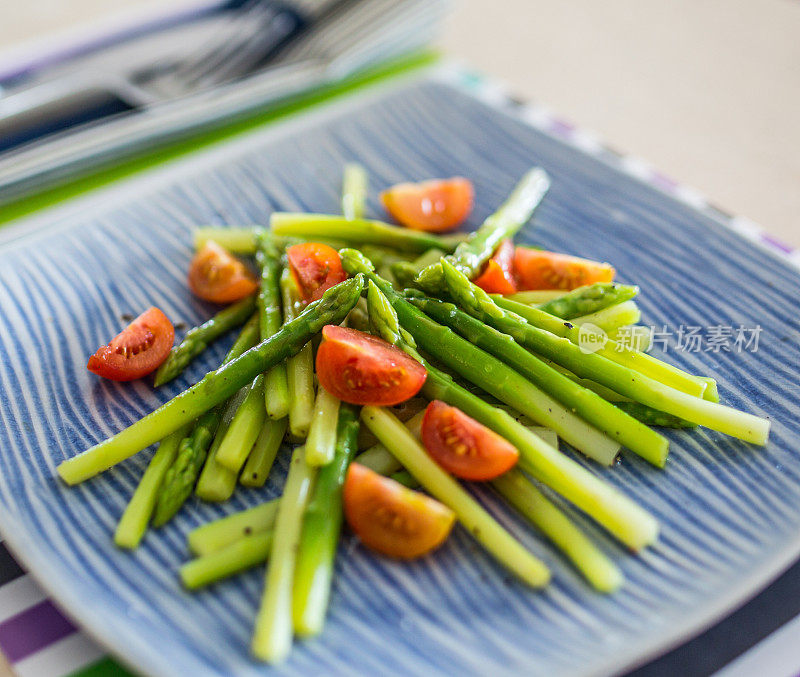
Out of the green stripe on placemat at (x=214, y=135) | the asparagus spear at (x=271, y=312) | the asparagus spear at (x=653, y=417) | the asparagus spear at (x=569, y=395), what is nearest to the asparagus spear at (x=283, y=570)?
the asparagus spear at (x=271, y=312)

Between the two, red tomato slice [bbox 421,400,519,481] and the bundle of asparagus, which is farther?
red tomato slice [bbox 421,400,519,481]

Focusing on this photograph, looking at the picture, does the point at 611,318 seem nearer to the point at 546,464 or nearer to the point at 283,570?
the point at 546,464

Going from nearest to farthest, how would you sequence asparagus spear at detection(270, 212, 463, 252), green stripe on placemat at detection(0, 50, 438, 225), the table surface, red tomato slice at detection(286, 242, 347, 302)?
red tomato slice at detection(286, 242, 347, 302) → asparagus spear at detection(270, 212, 463, 252) → green stripe on placemat at detection(0, 50, 438, 225) → the table surface

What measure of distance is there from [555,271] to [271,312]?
1171 mm

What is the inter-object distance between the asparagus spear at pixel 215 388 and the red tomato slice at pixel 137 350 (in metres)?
0.30

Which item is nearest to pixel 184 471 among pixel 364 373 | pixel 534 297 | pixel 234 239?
pixel 364 373

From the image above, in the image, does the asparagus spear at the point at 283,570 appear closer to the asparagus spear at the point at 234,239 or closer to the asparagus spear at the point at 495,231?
the asparagus spear at the point at 495,231

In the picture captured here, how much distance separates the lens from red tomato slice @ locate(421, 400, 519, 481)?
2.37 m

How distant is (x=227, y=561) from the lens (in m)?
2.21

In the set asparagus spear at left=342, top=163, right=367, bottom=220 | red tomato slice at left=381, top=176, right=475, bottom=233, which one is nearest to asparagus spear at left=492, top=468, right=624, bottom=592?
red tomato slice at left=381, top=176, right=475, bottom=233

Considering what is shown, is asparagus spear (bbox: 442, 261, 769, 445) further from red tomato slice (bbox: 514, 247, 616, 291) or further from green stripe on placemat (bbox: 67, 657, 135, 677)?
green stripe on placemat (bbox: 67, 657, 135, 677)

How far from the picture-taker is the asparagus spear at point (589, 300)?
9.56 ft

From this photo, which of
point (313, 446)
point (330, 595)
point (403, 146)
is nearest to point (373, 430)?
point (313, 446)

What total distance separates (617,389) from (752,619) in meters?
0.80
